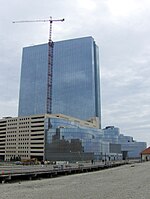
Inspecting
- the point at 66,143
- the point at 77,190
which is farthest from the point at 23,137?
the point at 77,190

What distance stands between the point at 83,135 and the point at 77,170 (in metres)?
95.6

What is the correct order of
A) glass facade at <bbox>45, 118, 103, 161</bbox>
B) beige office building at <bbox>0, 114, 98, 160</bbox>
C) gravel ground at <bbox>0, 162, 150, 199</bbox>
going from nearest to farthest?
gravel ground at <bbox>0, 162, 150, 199</bbox>
glass facade at <bbox>45, 118, 103, 161</bbox>
beige office building at <bbox>0, 114, 98, 160</bbox>

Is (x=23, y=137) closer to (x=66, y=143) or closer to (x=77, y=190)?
(x=66, y=143)

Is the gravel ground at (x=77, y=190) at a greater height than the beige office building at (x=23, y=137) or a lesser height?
lesser

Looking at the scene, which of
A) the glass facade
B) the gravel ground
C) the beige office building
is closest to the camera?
the gravel ground

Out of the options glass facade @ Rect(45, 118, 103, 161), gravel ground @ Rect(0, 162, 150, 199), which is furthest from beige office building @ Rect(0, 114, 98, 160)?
gravel ground @ Rect(0, 162, 150, 199)

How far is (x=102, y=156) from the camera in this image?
621ft

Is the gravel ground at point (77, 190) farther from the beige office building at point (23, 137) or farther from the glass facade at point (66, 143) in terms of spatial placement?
the beige office building at point (23, 137)

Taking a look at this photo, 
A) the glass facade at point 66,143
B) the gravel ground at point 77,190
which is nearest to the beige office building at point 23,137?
the glass facade at point 66,143

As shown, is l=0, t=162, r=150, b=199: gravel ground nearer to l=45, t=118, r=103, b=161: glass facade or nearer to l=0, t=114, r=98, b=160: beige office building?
l=45, t=118, r=103, b=161: glass facade

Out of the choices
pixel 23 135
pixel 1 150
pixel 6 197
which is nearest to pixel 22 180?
pixel 6 197

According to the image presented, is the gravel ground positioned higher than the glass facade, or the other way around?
the glass facade

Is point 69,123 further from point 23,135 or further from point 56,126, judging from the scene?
point 23,135

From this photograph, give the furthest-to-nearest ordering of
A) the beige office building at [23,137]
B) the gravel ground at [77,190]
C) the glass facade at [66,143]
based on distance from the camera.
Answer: the beige office building at [23,137], the glass facade at [66,143], the gravel ground at [77,190]
